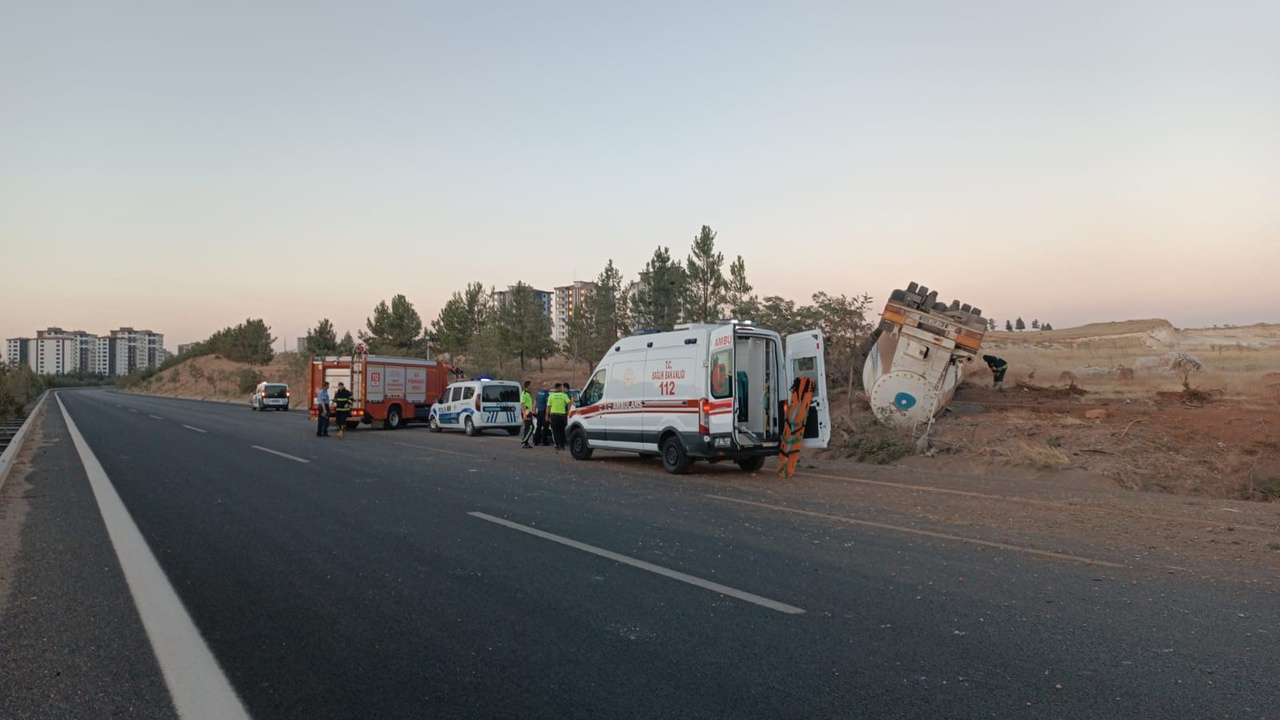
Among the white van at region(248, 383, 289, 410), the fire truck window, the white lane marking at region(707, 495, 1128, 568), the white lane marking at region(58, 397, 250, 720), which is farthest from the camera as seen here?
Answer: the white van at region(248, 383, 289, 410)

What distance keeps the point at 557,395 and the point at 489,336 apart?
26.9 meters

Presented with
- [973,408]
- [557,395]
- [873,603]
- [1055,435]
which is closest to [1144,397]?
[973,408]

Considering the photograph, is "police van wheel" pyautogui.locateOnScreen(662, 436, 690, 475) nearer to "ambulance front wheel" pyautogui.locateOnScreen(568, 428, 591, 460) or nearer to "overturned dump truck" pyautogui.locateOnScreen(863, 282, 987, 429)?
"ambulance front wheel" pyautogui.locateOnScreen(568, 428, 591, 460)

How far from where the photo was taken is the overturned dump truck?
19.1 metres

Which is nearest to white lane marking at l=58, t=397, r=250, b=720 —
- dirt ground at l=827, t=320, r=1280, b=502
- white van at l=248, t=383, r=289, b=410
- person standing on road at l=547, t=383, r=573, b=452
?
person standing on road at l=547, t=383, r=573, b=452

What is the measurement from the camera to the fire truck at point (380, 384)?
→ 98.2ft

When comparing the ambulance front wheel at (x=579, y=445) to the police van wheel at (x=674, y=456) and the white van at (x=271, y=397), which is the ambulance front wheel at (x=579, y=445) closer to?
the police van wheel at (x=674, y=456)

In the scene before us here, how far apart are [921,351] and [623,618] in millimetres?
15759

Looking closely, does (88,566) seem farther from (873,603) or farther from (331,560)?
(873,603)

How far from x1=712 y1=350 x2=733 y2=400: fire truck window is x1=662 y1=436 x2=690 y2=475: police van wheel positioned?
135 cm

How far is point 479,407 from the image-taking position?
27203mm

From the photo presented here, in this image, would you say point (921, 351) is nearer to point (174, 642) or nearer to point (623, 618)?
point (623, 618)

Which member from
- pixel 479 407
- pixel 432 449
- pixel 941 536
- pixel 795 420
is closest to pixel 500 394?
pixel 479 407

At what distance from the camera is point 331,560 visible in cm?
736
